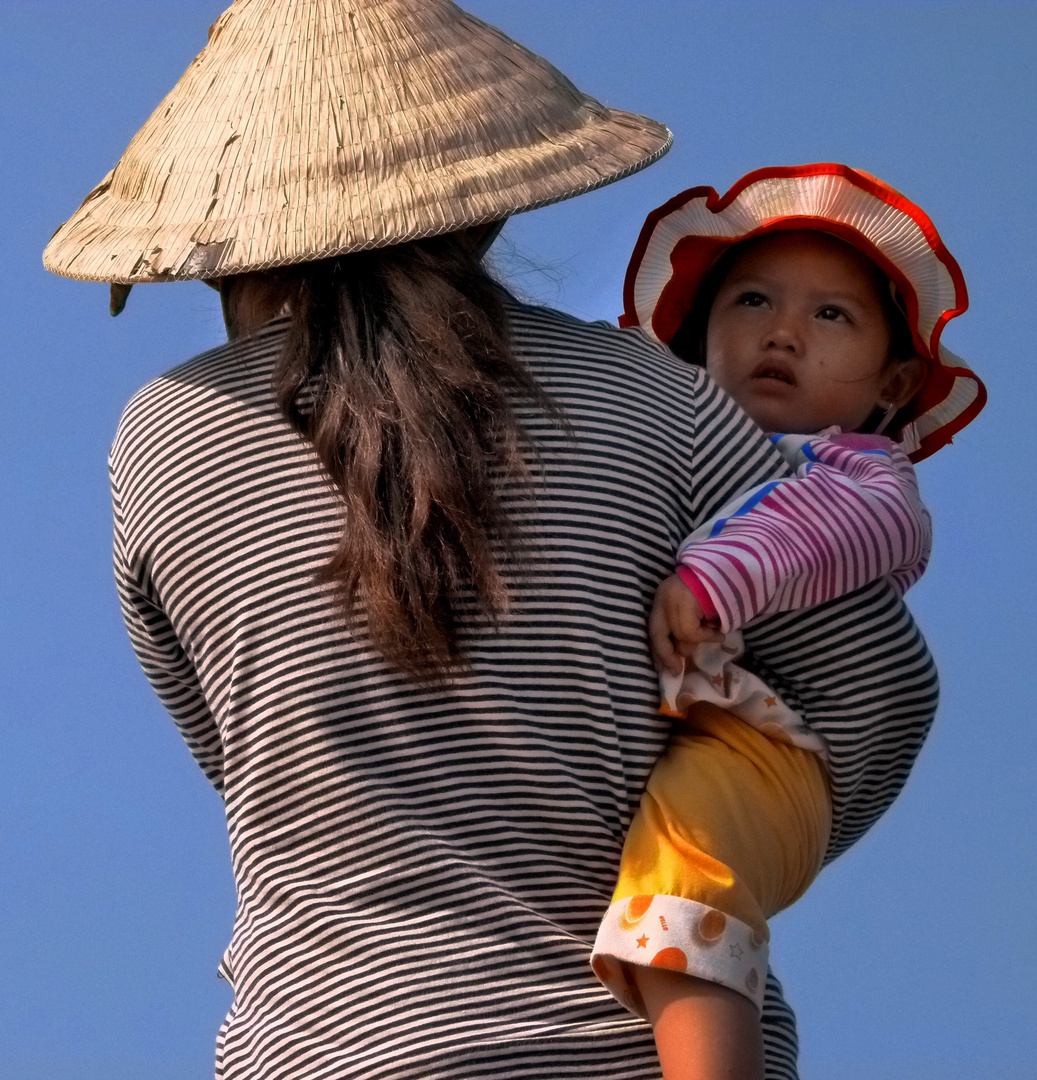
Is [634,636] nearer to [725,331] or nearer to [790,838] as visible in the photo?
[790,838]

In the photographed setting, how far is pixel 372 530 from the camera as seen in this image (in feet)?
4.10

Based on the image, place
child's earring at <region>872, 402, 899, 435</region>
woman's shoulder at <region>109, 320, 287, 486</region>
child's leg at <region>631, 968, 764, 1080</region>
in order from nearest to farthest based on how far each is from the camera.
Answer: child's leg at <region>631, 968, 764, 1080</region>
woman's shoulder at <region>109, 320, 287, 486</region>
child's earring at <region>872, 402, 899, 435</region>

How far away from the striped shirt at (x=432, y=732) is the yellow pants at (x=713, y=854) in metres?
0.03

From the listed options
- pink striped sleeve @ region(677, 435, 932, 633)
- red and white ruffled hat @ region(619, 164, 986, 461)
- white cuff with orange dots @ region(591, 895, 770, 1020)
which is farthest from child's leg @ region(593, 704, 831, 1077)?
red and white ruffled hat @ region(619, 164, 986, 461)

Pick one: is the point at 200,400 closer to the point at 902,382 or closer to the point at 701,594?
the point at 701,594

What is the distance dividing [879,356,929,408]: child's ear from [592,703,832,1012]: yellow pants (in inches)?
26.2

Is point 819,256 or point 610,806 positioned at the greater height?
point 819,256

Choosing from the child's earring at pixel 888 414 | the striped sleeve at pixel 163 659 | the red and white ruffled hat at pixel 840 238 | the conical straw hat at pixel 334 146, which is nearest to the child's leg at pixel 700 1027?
the striped sleeve at pixel 163 659

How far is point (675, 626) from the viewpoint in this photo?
4.27 feet

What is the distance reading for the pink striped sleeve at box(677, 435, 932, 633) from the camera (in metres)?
1.32

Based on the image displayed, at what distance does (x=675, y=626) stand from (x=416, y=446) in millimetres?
242

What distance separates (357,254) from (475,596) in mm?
306

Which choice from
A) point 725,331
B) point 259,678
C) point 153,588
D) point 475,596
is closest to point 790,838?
point 475,596

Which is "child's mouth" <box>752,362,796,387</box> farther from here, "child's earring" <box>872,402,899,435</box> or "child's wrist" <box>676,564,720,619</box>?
"child's wrist" <box>676,564,720,619</box>
